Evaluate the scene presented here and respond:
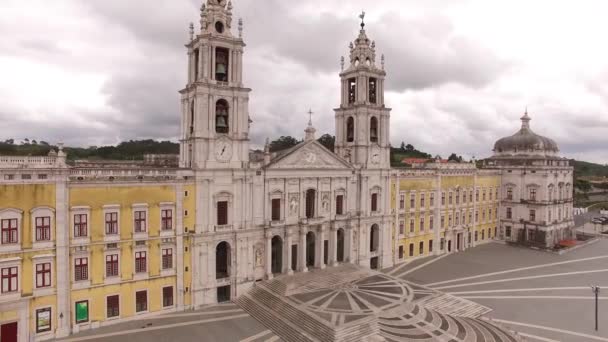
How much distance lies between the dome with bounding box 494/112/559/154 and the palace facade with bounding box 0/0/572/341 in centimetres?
1658

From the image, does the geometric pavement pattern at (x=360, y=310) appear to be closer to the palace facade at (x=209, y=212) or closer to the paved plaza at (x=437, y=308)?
the paved plaza at (x=437, y=308)

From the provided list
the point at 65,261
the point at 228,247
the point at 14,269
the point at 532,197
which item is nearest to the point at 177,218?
the point at 228,247

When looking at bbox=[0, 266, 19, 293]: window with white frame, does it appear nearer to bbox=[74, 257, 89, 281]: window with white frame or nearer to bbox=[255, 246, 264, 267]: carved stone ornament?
bbox=[74, 257, 89, 281]: window with white frame

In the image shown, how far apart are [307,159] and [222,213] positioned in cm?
935

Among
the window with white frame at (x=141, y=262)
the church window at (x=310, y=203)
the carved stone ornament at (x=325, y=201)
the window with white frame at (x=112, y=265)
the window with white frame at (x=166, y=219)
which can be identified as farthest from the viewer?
the carved stone ornament at (x=325, y=201)

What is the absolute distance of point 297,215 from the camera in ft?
119

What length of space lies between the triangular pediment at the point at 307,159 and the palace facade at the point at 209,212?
108 millimetres

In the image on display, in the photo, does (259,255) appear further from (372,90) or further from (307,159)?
(372,90)

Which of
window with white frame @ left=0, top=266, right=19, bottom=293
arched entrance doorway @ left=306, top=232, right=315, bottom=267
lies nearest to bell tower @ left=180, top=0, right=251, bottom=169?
arched entrance doorway @ left=306, top=232, right=315, bottom=267

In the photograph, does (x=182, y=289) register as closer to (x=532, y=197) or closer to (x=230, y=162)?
(x=230, y=162)

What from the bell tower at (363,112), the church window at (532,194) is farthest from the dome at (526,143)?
the bell tower at (363,112)

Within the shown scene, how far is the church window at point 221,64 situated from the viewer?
32594mm

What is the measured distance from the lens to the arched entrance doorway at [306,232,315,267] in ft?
127

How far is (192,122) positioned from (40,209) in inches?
482
